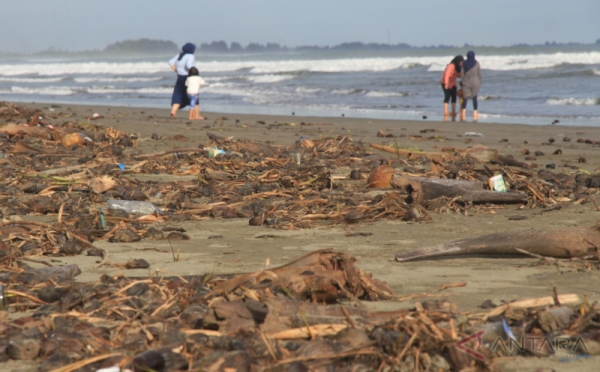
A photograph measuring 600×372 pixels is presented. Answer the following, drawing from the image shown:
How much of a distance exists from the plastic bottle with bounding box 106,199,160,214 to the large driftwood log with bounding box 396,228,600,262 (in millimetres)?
2118

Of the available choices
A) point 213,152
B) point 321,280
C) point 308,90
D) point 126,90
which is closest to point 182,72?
point 213,152

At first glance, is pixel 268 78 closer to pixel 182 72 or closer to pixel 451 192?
pixel 182 72

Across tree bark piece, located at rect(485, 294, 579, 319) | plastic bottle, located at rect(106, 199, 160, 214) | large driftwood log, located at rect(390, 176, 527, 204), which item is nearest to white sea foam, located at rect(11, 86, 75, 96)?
plastic bottle, located at rect(106, 199, 160, 214)

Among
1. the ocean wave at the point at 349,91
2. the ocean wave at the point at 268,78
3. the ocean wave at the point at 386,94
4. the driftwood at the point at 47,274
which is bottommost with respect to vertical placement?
the ocean wave at the point at 386,94

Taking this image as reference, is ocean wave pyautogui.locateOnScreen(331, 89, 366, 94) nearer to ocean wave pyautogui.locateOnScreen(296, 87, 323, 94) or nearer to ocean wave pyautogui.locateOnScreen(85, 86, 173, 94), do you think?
ocean wave pyautogui.locateOnScreen(296, 87, 323, 94)

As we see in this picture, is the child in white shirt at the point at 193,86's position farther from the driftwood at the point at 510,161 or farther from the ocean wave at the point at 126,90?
the ocean wave at the point at 126,90

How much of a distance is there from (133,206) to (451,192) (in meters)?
2.39

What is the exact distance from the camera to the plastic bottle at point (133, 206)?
4738 mm

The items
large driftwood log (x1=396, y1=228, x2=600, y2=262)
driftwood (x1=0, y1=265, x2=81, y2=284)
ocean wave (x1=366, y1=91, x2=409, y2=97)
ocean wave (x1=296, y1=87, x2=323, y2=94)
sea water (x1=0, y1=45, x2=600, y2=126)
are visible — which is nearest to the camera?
driftwood (x1=0, y1=265, x2=81, y2=284)

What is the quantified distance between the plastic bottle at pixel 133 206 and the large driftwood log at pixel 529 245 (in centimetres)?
212

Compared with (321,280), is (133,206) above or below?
below

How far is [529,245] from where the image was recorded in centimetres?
336

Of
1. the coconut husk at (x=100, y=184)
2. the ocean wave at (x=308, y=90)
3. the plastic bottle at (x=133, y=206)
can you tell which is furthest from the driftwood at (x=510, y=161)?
the ocean wave at (x=308, y=90)

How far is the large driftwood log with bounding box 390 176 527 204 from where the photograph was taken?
4.92 meters
